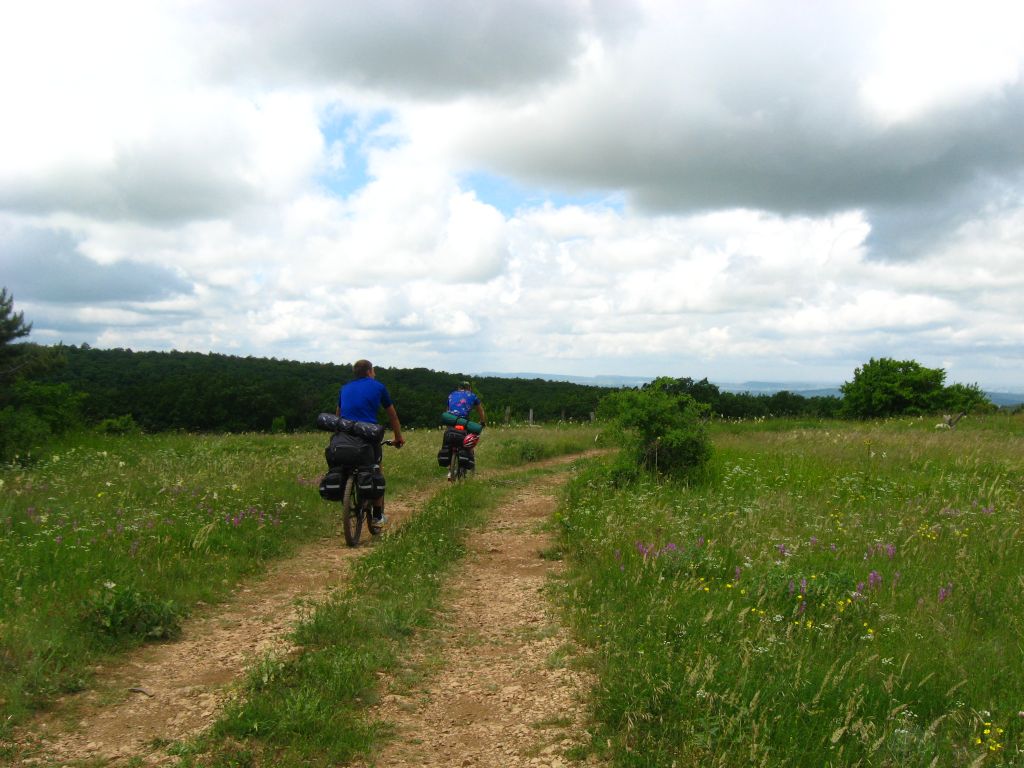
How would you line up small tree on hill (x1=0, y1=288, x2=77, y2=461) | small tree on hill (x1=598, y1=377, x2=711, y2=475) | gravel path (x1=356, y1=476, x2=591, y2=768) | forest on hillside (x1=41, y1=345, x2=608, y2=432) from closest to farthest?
gravel path (x1=356, y1=476, x2=591, y2=768) < small tree on hill (x1=598, y1=377, x2=711, y2=475) < small tree on hill (x1=0, y1=288, x2=77, y2=461) < forest on hillside (x1=41, y1=345, x2=608, y2=432)

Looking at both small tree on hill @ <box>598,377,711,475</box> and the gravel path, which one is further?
small tree on hill @ <box>598,377,711,475</box>

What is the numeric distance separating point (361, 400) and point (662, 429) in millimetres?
5776

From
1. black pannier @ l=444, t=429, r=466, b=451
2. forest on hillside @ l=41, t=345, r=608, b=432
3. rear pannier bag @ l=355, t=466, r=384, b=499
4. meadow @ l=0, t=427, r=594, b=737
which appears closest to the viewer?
meadow @ l=0, t=427, r=594, b=737

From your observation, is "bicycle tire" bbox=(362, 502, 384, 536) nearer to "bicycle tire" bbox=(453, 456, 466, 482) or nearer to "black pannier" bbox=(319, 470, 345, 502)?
"black pannier" bbox=(319, 470, 345, 502)

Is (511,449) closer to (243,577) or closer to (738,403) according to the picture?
(243,577)

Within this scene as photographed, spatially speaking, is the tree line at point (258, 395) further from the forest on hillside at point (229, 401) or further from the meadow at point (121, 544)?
the meadow at point (121, 544)

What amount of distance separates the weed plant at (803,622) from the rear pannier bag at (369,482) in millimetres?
2657

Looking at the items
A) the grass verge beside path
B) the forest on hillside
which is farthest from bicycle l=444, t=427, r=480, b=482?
the forest on hillside

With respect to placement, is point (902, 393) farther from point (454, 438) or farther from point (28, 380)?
point (28, 380)

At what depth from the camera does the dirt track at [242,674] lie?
3820mm

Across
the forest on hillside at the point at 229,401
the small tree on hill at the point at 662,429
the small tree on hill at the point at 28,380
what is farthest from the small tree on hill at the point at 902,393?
the small tree on hill at the point at 28,380

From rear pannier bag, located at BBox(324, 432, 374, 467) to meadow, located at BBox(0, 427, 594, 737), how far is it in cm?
112

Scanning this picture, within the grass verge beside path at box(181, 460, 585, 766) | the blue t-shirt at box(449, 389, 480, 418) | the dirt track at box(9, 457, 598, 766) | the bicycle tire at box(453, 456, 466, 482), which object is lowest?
the dirt track at box(9, 457, 598, 766)

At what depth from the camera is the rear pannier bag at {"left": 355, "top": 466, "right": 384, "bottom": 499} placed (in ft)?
29.6
